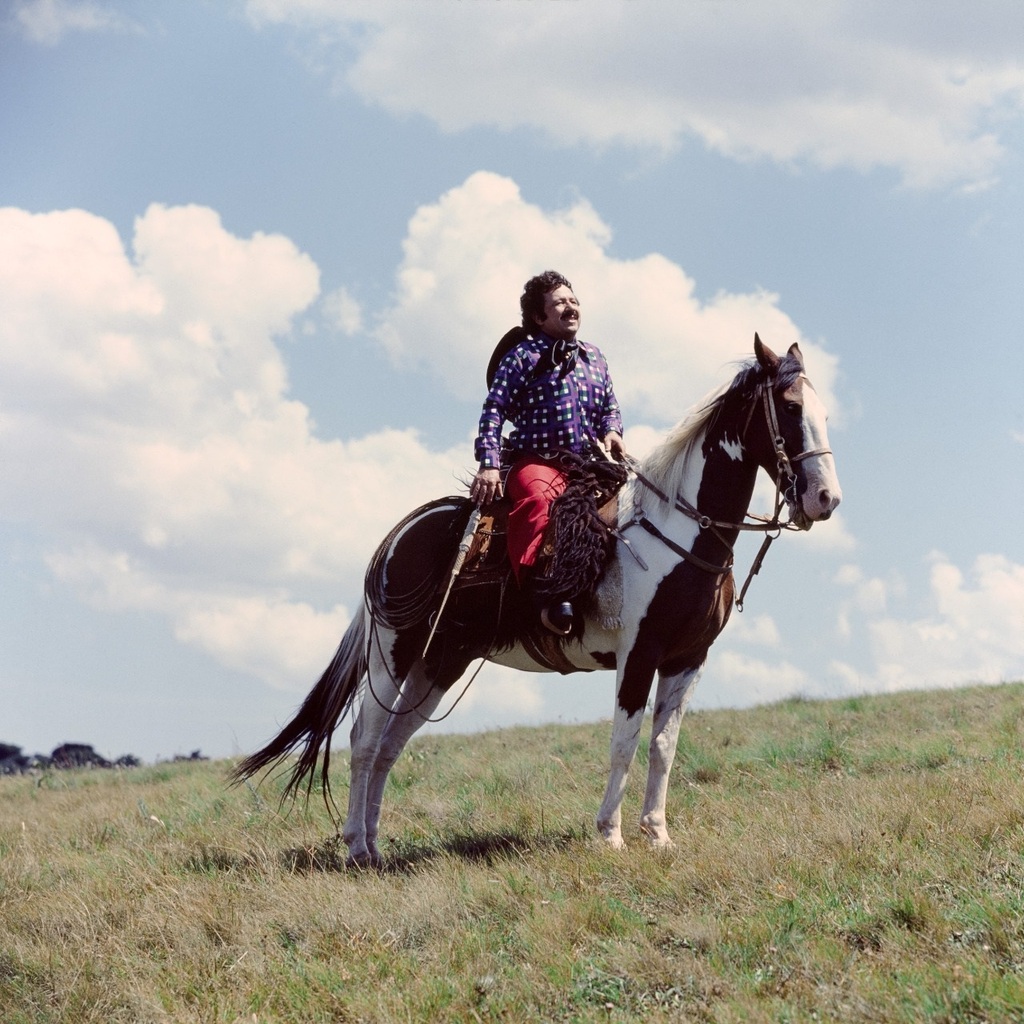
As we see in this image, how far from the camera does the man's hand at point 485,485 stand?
25.1 feet

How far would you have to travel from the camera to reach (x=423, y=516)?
850 centimetres

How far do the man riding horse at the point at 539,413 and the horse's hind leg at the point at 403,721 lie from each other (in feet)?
4.44

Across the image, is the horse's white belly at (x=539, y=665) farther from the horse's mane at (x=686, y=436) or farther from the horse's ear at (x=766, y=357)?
the horse's ear at (x=766, y=357)

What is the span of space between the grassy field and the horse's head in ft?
6.00

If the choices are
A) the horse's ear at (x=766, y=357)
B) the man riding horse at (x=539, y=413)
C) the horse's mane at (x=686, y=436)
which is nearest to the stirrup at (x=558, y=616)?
the man riding horse at (x=539, y=413)

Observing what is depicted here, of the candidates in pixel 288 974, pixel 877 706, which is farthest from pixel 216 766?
pixel 288 974

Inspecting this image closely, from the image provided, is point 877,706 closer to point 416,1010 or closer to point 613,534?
point 613,534

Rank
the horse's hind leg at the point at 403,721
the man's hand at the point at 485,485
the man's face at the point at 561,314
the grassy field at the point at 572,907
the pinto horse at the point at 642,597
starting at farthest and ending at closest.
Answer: the horse's hind leg at the point at 403,721, the man's face at the point at 561,314, the man's hand at the point at 485,485, the pinto horse at the point at 642,597, the grassy field at the point at 572,907

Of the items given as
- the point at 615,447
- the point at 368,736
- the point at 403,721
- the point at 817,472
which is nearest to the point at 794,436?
the point at 817,472

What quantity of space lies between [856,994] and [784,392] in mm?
3616

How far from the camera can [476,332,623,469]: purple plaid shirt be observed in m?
7.82

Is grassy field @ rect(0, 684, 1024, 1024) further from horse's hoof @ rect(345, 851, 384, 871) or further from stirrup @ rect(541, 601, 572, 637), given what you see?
stirrup @ rect(541, 601, 572, 637)

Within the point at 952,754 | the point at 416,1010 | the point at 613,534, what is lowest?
the point at 416,1010

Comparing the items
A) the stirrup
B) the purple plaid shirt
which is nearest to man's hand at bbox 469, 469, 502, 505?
the purple plaid shirt
